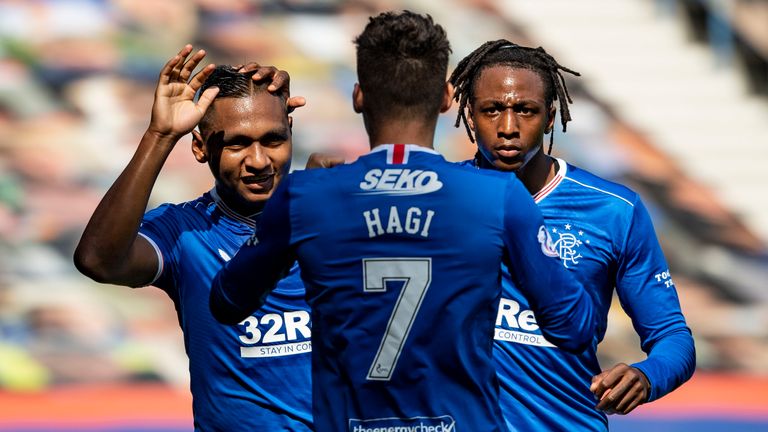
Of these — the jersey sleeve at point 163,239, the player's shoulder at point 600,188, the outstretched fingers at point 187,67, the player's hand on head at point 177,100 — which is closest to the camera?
the player's hand on head at point 177,100

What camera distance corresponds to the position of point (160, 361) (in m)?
11.5

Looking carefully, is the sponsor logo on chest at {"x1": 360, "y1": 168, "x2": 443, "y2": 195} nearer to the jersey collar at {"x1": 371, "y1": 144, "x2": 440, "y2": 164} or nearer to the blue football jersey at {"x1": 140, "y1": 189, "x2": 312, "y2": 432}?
the jersey collar at {"x1": 371, "y1": 144, "x2": 440, "y2": 164}

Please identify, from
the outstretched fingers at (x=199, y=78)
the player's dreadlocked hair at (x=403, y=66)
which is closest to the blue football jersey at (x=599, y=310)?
the outstretched fingers at (x=199, y=78)

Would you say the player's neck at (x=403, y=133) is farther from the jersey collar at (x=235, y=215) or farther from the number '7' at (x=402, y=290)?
the jersey collar at (x=235, y=215)

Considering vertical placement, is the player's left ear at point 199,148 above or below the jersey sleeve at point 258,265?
above

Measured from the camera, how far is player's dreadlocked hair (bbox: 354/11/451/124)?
3.08 meters

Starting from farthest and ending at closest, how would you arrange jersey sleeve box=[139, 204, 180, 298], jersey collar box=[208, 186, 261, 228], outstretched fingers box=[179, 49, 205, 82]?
1. jersey collar box=[208, 186, 261, 228]
2. jersey sleeve box=[139, 204, 180, 298]
3. outstretched fingers box=[179, 49, 205, 82]

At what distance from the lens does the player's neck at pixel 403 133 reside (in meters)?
3.12

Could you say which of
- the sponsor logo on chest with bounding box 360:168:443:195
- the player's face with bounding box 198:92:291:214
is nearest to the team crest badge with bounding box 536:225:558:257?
the sponsor logo on chest with bounding box 360:168:443:195

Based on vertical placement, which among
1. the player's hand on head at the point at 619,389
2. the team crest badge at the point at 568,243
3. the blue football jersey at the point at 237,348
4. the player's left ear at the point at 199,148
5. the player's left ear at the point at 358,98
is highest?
the player's left ear at the point at 199,148

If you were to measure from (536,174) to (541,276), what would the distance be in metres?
1.46

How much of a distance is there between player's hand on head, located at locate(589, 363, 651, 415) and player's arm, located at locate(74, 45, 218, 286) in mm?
1425

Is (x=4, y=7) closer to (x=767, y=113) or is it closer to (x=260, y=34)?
(x=260, y=34)

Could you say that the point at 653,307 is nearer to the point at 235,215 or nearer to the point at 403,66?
the point at 235,215
